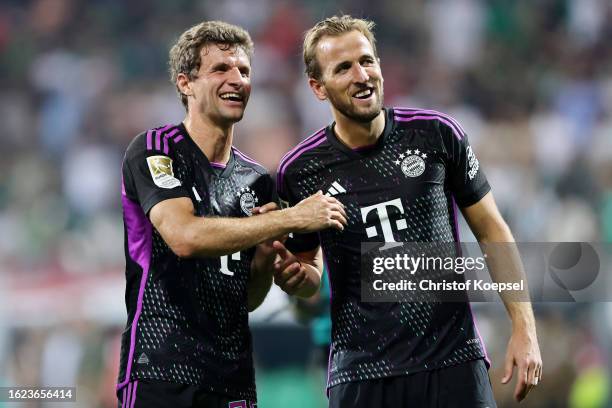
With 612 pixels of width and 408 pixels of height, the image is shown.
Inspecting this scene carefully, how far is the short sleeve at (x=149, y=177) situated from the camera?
4090mm

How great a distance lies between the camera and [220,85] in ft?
14.5

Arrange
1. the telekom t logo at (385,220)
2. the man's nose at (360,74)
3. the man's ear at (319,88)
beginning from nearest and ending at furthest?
the telekom t logo at (385,220) → the man's nose at (360,74) → the man's ear at (319,88)

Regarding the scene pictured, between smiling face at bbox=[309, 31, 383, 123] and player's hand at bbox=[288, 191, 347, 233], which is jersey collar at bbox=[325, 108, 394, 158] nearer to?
smiling face at bbox=[309, 31, 383, 123]

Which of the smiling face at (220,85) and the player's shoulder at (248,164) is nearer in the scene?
the smiling face at (220,85)

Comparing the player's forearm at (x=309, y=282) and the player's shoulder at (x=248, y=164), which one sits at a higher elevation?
the player's shoulder at (x=248, y=164)

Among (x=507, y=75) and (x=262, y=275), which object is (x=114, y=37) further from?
(x=262, y=275)

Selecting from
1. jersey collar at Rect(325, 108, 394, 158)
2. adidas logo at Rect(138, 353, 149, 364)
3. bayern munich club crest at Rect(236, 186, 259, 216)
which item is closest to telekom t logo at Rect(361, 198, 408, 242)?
jersey collar at Rect(325, 108, 394, 158)

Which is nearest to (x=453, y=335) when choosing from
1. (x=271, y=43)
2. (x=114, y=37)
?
(x=271, y=43)

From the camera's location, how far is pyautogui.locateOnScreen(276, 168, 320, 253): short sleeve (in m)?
4.49

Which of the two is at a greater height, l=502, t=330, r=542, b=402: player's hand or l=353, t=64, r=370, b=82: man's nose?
l=353, t=64, r=370, b=82: man's nose

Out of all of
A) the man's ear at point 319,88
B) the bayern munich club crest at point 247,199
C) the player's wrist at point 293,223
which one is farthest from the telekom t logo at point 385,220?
the man's ear at point 319,88

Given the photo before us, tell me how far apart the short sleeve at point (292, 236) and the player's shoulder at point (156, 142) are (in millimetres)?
522

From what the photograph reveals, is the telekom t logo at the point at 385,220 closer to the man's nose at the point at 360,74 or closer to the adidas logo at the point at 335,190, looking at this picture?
the adidas logo at the point at 335,190

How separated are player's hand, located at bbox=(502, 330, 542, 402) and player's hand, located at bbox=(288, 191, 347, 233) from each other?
0.89 metres
